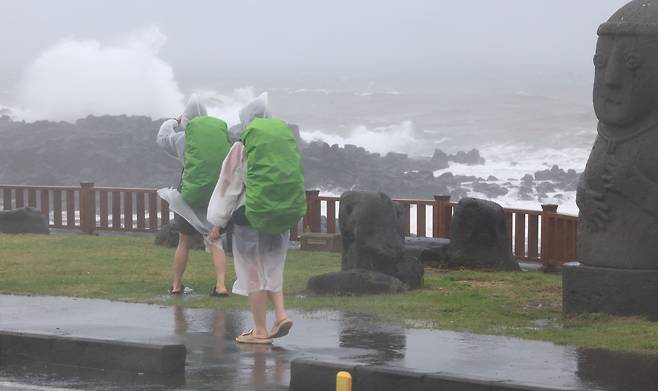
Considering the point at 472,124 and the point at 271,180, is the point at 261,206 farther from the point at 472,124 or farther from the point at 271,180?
the point at 472,124

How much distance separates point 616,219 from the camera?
1174cm

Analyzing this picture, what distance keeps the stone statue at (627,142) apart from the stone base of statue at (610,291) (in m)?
0.09

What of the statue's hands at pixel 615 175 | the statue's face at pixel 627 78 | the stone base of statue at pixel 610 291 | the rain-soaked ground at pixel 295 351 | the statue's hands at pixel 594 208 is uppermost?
the statue's face at pixel 627 78

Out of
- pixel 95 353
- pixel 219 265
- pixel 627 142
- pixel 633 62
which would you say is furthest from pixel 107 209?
pixel 95 353

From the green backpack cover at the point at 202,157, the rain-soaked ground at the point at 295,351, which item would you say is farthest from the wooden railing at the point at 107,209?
the rain-soaked ground at the point at 295,351

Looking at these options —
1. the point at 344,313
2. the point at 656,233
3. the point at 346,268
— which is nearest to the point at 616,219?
the point at 656,233

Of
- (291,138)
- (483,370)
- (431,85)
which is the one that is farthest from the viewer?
(431,85)

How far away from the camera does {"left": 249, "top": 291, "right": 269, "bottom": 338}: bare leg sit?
1046 centimetres

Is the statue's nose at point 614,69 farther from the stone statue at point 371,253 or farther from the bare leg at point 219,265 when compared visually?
the bare leg at point 219,265

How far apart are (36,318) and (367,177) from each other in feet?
110

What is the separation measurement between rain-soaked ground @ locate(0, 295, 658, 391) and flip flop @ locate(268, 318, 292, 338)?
0.28 feet

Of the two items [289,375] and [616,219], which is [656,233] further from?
[289,375]

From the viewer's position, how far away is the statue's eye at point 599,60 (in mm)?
11641

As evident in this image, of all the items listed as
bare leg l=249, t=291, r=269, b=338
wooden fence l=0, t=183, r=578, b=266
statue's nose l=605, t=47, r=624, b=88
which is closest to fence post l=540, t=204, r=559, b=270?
wooden fence l=0, t=183, r=578, b=266
